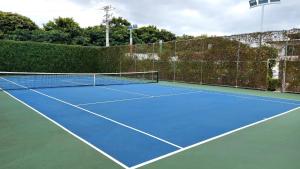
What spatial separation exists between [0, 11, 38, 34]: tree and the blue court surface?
35357mm

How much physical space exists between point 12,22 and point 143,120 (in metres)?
40.4

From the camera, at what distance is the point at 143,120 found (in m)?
6.66

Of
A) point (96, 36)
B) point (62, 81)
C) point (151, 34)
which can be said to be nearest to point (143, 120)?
point (62, 81)

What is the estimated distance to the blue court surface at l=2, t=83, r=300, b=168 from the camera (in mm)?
4594

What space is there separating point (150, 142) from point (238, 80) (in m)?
11.8

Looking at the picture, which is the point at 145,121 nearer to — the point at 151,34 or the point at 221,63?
the point at 221,63

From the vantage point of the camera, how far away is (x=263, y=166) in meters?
3.86

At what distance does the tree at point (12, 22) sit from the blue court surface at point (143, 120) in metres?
35.4

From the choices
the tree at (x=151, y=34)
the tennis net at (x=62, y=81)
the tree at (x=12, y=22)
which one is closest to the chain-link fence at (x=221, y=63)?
the tennis net at (x=62, y=81)

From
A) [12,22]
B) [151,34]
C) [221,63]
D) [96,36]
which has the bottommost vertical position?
[221,63]

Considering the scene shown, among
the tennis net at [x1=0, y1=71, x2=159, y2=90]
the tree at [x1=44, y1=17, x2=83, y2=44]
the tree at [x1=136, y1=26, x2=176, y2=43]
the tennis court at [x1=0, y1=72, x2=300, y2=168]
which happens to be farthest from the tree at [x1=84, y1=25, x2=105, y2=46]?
the tennis court at [x1=0, y1=72, x2=300, y2=168]

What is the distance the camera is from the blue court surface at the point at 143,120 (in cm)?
459

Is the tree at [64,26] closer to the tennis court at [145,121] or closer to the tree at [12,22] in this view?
the tree at [12,22]

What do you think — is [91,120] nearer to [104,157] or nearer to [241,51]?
[104,157]
